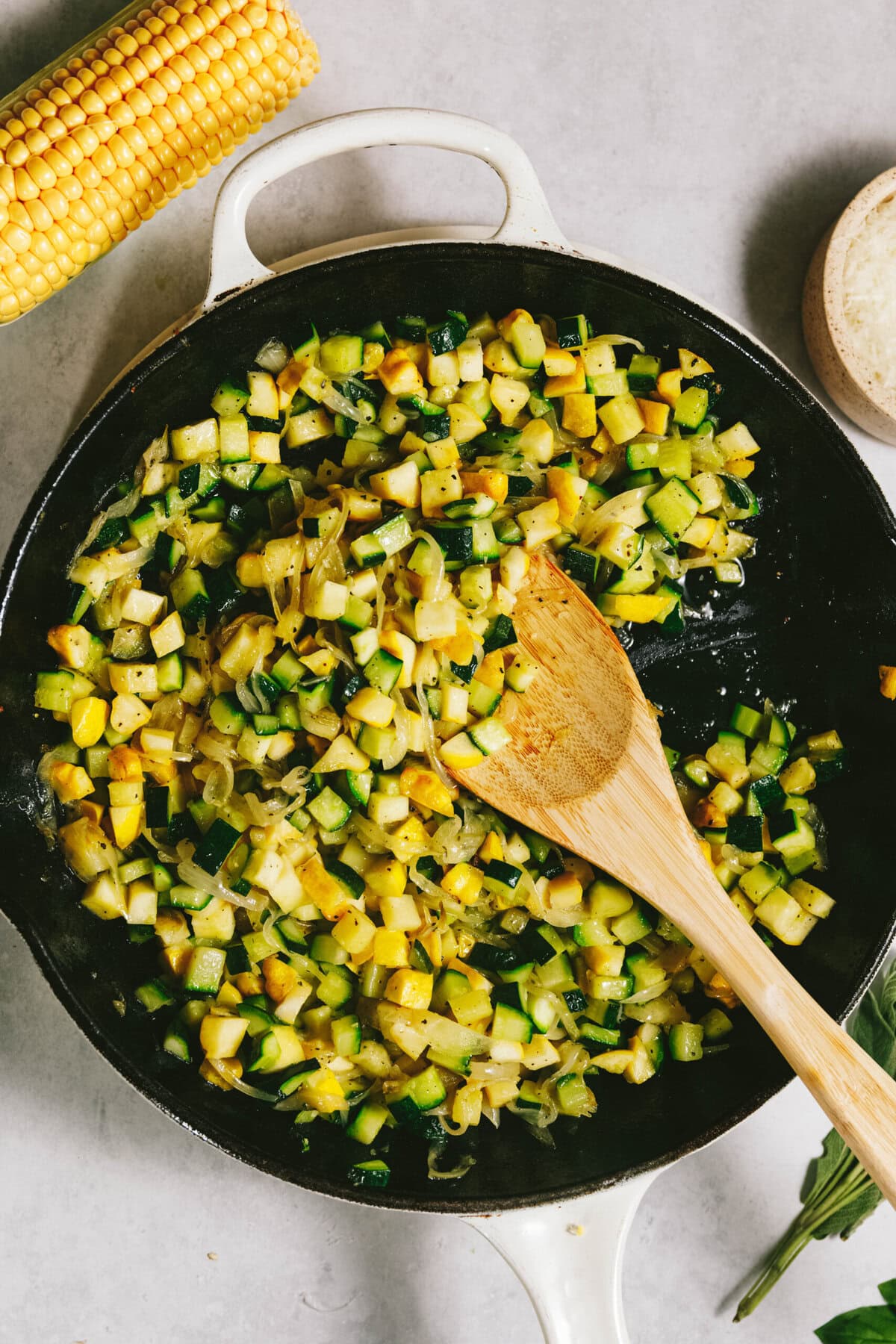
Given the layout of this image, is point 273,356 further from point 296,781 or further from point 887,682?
point 887,682

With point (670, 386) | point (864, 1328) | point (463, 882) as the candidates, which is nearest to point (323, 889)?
point (463, 882)

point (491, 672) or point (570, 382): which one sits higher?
point (570, 382)

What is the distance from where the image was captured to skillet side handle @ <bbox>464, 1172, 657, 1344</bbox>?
8.18 feet

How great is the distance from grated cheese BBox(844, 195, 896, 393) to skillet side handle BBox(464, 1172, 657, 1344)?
224cm

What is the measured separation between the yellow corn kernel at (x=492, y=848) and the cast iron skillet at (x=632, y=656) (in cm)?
59

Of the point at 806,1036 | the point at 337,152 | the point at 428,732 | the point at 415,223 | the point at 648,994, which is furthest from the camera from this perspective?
the point at 415,223

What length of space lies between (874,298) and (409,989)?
224cm

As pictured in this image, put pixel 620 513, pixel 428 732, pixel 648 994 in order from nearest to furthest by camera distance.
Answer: pixel 428 732, pixel 620 513, pixel 648 994

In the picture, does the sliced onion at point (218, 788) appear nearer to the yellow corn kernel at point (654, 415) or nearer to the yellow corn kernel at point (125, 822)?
the yellow corn kernel at point (125, 822)

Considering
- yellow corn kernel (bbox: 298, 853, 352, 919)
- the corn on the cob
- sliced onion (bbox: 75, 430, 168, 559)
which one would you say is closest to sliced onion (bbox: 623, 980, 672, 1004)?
yellow corn kernel (bbox: 298, 853, 352, 919)

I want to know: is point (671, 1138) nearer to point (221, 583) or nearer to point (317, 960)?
point (317, 960)

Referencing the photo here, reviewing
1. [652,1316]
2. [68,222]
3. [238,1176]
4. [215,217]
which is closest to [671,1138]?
[652,1316]

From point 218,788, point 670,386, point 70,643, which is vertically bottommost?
point 218,788

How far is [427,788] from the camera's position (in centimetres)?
254
